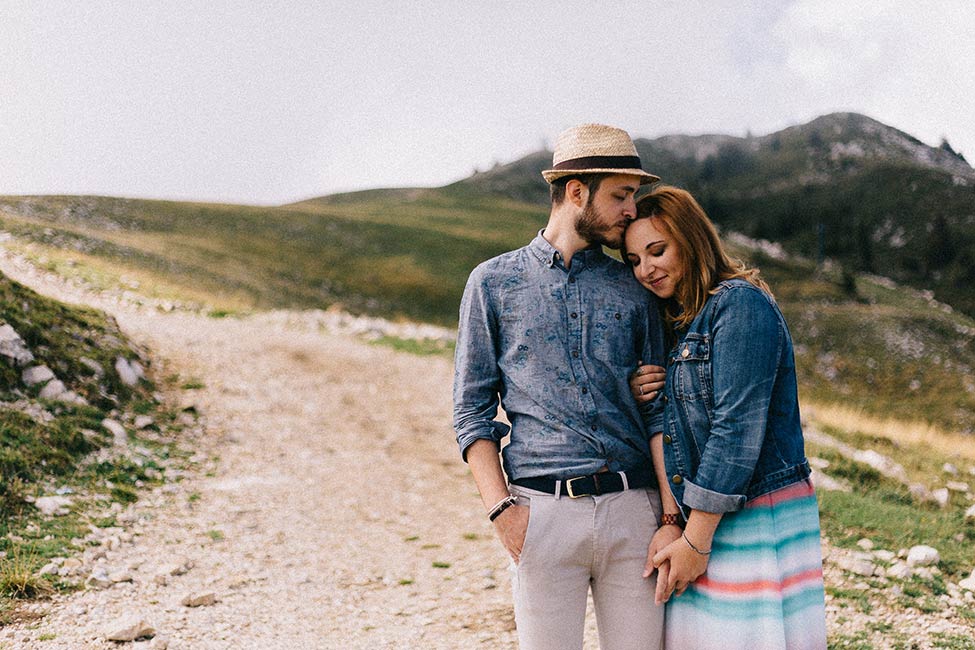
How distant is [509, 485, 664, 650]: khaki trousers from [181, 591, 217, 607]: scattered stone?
12.3ft

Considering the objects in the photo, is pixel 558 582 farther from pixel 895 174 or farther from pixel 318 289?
pixel 895 174

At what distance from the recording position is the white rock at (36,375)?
8.79 metres

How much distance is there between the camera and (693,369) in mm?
2764

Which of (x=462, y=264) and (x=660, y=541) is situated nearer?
(x=660, y=541)

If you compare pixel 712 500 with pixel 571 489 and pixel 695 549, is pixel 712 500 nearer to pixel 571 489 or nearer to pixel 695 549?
pixel 695 549

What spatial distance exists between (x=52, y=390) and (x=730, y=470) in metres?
9.14

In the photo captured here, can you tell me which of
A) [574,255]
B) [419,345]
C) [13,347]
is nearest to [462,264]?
[419,345]

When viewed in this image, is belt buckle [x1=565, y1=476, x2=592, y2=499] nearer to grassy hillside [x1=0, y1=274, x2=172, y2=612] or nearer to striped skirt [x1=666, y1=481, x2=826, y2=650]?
striped skirt [x1=666, y1=481, x2=826, y2=650]

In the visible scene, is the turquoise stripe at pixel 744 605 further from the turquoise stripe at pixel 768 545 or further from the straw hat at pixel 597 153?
the straw hat at pixel 597 153

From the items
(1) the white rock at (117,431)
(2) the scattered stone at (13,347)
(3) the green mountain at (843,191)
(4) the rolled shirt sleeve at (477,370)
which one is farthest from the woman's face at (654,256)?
(3) the green mountain at (843,191)

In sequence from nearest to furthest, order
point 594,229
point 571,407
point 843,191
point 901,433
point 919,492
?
point 571,407, point 594,229, point 919,492, point 901,433, point 843,191

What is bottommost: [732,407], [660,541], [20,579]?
[20,579]

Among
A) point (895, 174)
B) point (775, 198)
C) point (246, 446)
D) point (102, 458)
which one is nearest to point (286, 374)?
point (246, 446)

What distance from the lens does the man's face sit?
9.77ft
